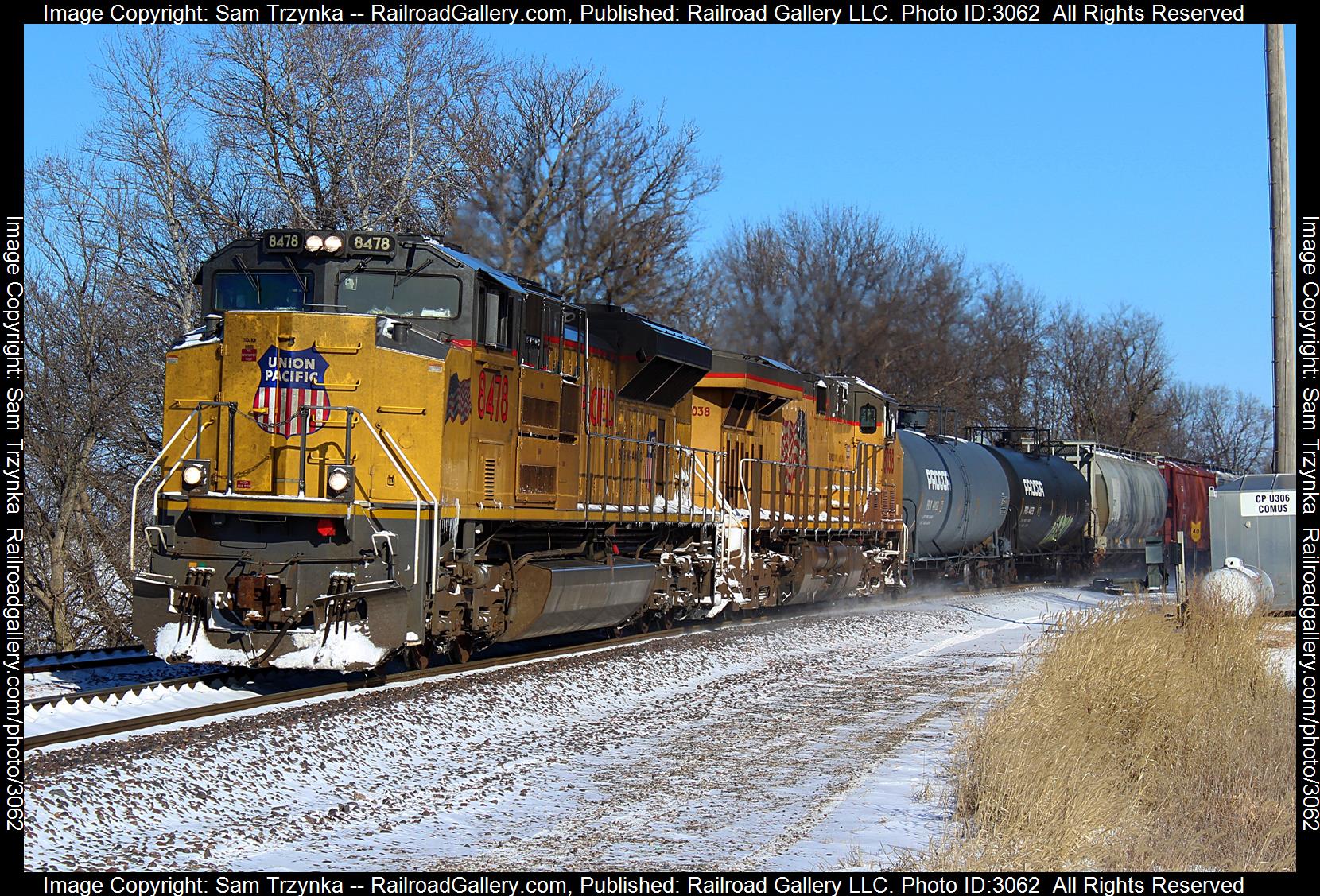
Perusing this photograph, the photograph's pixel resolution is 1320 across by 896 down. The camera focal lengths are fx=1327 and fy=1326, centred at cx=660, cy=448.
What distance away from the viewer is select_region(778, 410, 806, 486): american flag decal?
19.8 m

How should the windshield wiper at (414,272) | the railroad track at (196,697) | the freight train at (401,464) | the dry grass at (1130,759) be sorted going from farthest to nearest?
the windshield wiper at (414,272) < the freight train at (401,464) < the railroad track at (196,697) < the dry grass at (1130,759)

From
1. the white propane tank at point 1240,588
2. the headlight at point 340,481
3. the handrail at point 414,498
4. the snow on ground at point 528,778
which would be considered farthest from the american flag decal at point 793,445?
the headlight at point 340,481

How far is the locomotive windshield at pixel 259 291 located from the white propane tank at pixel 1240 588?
887cm

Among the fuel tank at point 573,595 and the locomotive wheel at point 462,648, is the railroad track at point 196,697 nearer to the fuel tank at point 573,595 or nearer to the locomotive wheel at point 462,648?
the locomotive wheel at point 462,648

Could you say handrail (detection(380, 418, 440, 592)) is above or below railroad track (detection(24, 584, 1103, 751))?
above

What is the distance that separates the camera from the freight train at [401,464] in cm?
1020

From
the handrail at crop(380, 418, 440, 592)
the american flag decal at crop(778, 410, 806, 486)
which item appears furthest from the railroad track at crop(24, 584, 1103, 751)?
the american flag decal at crop(778, 410, 806, 486)

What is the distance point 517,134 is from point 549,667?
23.8 meters

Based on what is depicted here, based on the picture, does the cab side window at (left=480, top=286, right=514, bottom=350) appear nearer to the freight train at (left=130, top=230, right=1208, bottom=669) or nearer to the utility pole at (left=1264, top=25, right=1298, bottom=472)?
the freight train at (left=130, top=230, right=1208, bottom=669)

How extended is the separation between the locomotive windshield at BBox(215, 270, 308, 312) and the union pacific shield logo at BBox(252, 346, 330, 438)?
0.54 meters

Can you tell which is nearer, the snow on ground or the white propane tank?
the snow on ground

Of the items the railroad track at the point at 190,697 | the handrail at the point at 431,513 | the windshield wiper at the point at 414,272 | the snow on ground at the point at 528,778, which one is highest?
the windshield wiper at the point at 414,272

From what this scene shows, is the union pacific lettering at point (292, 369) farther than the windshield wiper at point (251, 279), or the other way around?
the windshield wiper at point (251, 279)
